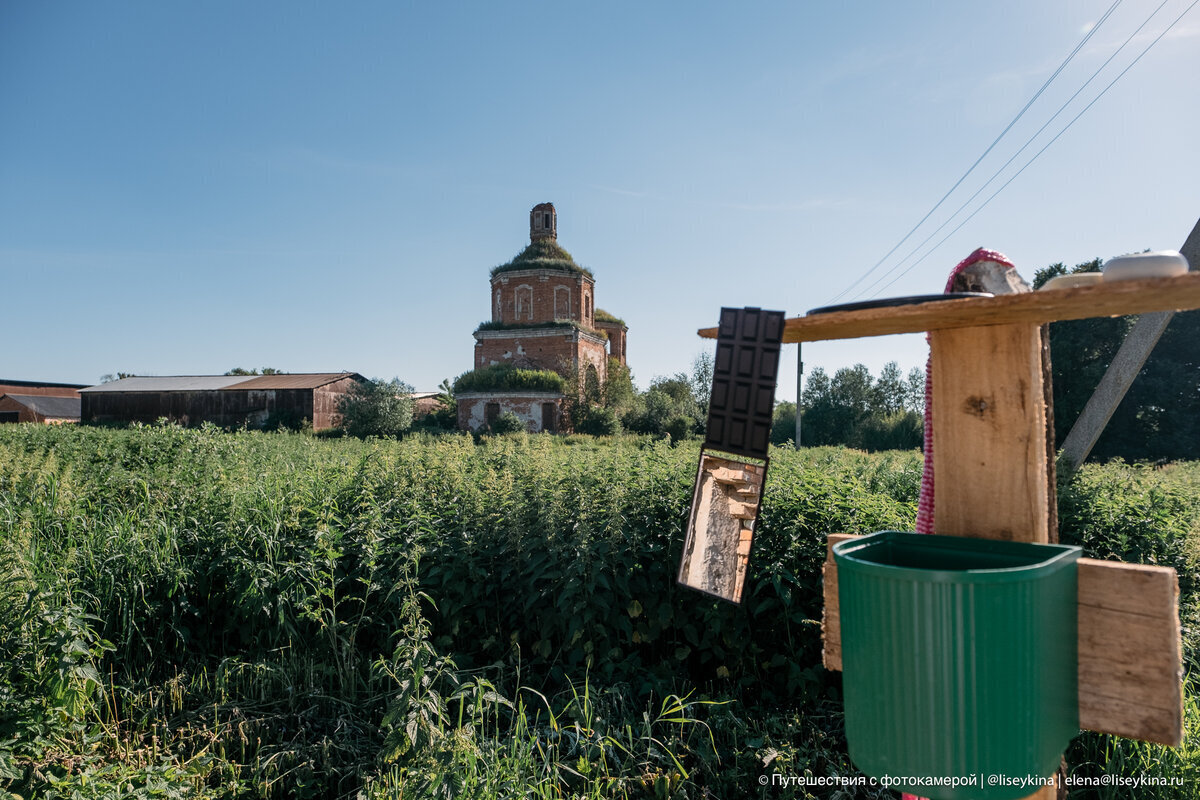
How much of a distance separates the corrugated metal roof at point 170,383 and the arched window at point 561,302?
18214mm

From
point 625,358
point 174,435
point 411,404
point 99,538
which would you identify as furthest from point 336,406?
point 99,538

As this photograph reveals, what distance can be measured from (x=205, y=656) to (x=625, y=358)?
138ft

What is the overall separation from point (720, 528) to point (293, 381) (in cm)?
3736

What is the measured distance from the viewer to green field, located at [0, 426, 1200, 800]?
2.80 m

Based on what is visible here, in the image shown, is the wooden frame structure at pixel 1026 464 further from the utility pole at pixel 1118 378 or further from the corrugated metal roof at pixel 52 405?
the corrugated metal roof at pixel 52 405

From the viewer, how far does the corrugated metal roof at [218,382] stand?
3428 centimetres

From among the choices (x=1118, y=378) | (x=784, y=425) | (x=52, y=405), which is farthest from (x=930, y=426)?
(x=52, y=405)

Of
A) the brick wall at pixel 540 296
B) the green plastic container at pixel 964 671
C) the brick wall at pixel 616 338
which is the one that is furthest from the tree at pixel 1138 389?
the green plastic container at pixel 964 671

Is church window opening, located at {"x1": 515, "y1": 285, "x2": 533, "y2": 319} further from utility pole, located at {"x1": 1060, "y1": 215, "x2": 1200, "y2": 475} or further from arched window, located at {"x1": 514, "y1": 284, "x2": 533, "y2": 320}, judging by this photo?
utility pole, located at {"x1": 1060, "y1": 215, "x2": 1200, "y2": 475}

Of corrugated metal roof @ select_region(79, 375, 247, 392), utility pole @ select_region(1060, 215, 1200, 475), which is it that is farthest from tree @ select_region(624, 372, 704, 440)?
utility pole @ select_region(1060, 215, 1200, 475)

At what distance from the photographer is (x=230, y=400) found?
34.2 m

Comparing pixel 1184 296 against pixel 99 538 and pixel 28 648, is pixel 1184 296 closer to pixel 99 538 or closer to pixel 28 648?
pixel 28 648

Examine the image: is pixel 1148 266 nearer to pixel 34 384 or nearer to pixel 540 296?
pixel 540 296

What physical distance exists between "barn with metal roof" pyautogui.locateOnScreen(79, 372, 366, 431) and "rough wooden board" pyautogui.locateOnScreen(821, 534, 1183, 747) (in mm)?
34408
